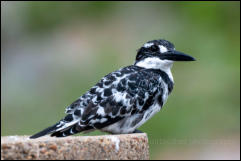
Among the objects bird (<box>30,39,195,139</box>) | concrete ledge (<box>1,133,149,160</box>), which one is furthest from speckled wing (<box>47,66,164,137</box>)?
concrete ledge (<box>1,133,149,160</box>)

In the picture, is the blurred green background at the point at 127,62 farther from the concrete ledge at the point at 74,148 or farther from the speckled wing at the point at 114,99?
the concrete ledge at the point at 74,148

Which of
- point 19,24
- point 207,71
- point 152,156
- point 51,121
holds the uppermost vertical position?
point 19,24

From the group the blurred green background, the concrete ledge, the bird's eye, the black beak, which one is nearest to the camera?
the concrete ledge

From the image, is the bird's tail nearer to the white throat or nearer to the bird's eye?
the white throat

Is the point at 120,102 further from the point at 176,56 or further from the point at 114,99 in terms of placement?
the point at 176,56

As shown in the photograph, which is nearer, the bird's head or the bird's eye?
the bird's head

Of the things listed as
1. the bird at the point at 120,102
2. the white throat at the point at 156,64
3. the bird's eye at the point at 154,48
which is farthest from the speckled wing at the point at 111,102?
the bird's eye at the point at 154,48

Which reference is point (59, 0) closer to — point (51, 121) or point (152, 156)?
point (51, 121)

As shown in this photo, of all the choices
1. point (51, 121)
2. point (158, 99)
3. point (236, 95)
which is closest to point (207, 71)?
point (236, 95)

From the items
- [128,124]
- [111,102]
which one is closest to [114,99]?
[111,102]
